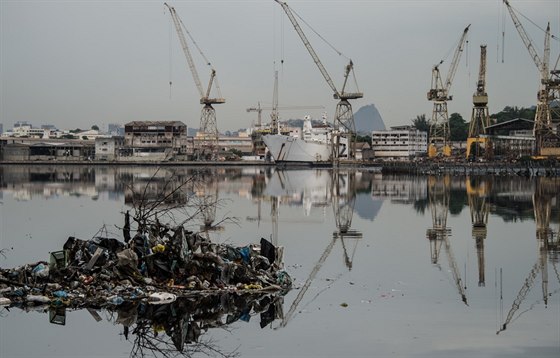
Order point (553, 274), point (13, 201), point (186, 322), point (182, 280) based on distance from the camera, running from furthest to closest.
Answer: point (13, 201)
point (553, 274)
point (182, 280)
point (186, 322)

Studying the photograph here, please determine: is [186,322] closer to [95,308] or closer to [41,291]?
[95,308]

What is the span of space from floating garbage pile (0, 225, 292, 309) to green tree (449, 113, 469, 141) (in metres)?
125

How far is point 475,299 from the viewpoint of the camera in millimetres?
13734

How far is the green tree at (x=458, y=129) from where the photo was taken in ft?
448

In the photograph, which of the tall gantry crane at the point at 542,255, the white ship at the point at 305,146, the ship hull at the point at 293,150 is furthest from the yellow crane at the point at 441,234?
the white ship at the point at 305,146

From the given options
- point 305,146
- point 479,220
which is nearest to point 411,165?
point 305,146

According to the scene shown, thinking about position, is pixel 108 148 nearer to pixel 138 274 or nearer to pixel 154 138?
pixel 154 138

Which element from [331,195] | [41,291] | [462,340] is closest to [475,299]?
[462,340]

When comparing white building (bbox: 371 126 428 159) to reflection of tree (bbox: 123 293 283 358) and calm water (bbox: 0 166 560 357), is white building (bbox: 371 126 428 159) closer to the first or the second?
calm water (bbox: 0 166 560 357)

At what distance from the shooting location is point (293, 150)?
11112cm

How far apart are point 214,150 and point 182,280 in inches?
4458

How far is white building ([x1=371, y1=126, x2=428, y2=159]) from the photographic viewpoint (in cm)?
13500

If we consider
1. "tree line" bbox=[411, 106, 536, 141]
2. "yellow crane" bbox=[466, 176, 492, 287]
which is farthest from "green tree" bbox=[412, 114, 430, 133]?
"yellow crane" bbox=[466, 176, 492, 287]

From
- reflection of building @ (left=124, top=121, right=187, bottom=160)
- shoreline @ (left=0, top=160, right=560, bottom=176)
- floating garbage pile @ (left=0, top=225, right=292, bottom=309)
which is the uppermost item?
reflection of building @ (left=124, top=121, right=187, bottom=160)
